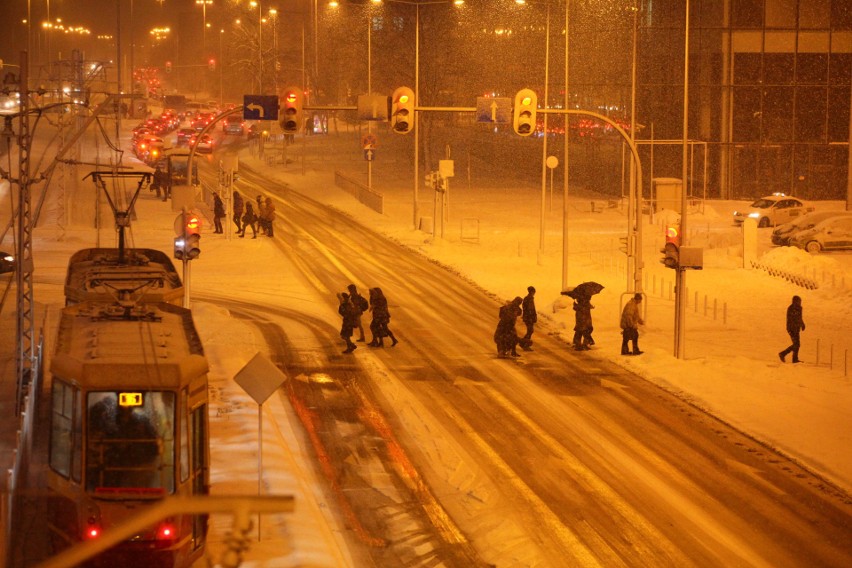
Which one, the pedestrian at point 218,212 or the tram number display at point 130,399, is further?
the pedestrian at point 218,212

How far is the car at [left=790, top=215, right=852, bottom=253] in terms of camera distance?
42219 mm

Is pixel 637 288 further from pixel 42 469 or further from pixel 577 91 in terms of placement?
pixel 577 91

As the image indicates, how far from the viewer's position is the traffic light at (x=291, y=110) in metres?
23.0

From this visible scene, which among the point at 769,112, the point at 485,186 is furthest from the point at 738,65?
the point at 485,186

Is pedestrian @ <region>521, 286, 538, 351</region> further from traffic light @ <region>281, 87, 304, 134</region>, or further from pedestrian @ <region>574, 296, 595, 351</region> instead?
traffic light @ <region>281, 87, 304, 134</region>

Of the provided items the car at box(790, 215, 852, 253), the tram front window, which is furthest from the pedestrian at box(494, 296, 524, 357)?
the car at box(790, 215, 852, 253)

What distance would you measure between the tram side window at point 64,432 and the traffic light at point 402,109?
12.2 metres

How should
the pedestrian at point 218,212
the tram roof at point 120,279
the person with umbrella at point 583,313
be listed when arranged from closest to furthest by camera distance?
1. the tram roof at point 120,279
2. the person with umbrella at point 583,313
3. the pedestrian at point 218,212

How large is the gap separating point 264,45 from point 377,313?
70.1m

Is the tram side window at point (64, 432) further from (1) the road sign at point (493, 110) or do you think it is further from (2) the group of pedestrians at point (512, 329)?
(1) the road sign at point (493, 110)

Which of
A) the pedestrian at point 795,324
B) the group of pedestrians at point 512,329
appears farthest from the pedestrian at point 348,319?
the pedestrian at point 795,324

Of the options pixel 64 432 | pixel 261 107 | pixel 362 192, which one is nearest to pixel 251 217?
pixel 362 192

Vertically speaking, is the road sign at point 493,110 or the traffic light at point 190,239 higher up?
the road sign at point 493,110

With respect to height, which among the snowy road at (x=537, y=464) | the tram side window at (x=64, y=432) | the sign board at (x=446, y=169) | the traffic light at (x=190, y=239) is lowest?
the snowy road at (x=537, y=464)
